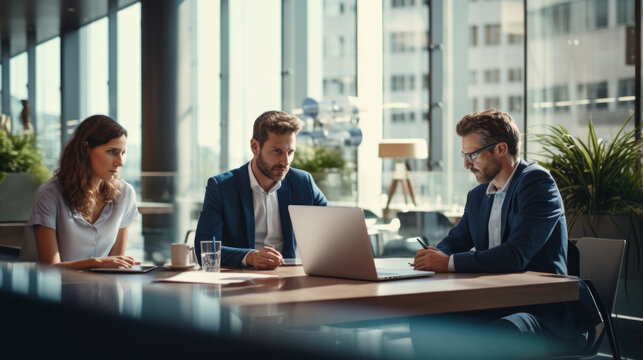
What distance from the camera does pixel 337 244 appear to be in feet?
6.70

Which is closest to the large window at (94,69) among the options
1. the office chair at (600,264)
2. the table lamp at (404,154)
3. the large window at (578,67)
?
the table lamp at (404,154)

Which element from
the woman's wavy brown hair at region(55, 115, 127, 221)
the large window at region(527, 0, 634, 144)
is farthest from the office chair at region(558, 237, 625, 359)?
the large window at region(527, 0, 634, 144)

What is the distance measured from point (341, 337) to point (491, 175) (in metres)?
1.76

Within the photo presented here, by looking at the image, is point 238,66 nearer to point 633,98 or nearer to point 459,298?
point 633,98

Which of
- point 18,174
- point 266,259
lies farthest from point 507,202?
point 18,174

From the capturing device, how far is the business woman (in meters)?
2.60

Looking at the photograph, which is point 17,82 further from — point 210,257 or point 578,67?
point 210,257

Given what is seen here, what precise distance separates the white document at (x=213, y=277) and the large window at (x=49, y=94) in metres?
12.1

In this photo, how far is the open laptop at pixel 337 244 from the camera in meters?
1.98

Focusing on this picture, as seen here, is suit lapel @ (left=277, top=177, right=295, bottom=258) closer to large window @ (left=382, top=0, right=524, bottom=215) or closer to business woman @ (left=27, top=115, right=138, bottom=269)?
business woman @ (left=27, top=115, right=138, bottom=269)

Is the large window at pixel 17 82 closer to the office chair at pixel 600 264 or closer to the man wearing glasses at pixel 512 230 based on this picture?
the man wearing glasses at pixel 512 230

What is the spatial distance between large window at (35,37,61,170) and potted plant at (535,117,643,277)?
36.8 feet

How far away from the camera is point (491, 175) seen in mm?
2504

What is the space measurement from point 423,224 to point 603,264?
376 centimetres
